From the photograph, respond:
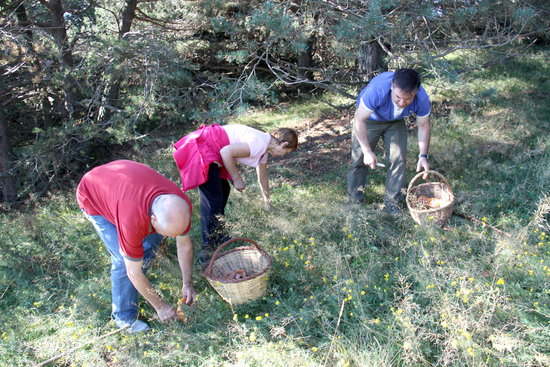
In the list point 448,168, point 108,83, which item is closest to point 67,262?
point 108,83

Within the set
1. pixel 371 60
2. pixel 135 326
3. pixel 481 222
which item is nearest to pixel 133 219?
pixel 135 326

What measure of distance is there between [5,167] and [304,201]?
426 cm

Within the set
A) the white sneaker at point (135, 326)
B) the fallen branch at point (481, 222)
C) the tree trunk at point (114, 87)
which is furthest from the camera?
the tree trunk at point (114, 87)

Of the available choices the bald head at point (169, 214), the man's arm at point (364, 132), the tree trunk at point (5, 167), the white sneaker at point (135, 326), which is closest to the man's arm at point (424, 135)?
the man's arm at point (364, 132)

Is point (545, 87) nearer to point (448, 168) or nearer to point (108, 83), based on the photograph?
point (448, 168)

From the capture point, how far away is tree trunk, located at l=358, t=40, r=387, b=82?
5707mm

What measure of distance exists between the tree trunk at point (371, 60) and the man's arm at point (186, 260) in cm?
390

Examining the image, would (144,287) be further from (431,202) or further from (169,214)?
(431,202)

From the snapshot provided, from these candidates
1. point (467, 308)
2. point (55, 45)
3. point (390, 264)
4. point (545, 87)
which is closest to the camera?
point (467, 308)

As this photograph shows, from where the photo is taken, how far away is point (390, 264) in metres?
3.30

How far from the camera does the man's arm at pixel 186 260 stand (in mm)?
2766

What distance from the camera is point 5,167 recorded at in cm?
590

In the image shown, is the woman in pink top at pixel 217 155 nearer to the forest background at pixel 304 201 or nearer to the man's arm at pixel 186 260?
the forest background at pixel 304 201

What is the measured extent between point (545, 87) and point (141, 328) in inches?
274
